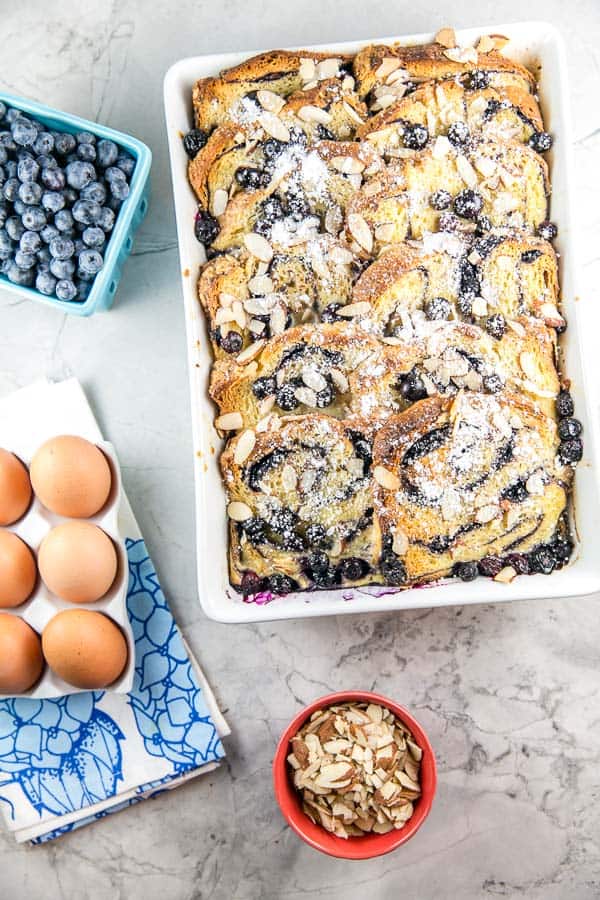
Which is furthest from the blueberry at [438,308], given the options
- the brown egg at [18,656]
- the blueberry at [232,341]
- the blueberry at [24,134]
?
the brown egg at [18,656]

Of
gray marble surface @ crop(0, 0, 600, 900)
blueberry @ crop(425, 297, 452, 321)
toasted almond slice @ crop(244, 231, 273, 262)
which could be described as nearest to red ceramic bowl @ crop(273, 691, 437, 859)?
gray marble surface @ crop(0, 0, 600, 900)

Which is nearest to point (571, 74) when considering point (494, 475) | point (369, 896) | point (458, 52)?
point (458, 52)

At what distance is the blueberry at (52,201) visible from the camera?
5.29 ft

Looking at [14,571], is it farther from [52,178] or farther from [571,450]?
[571,450]

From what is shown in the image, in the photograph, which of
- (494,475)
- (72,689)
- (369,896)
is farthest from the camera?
(369,896)

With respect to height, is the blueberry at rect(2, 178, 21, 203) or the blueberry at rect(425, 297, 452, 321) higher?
the blueberry at rect(2, 178, 21, 203)

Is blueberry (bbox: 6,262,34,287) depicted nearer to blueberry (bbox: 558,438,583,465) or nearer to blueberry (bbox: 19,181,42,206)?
blueberry (bbox: 19,181,42,206)

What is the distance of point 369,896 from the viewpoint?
1833mm

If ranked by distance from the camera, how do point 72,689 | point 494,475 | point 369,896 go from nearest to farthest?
point 494,475 < point 72,689 < point 369,896

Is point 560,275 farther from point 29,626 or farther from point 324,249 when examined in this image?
point 29,626

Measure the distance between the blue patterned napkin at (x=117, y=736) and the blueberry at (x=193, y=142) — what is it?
80cm

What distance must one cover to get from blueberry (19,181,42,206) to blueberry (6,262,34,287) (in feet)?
0.41

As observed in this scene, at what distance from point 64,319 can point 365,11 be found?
0.95 meters

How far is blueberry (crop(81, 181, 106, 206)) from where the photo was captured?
64.7 inches
